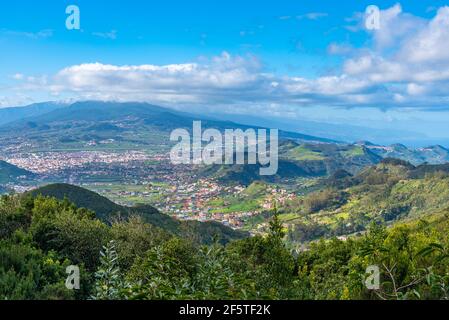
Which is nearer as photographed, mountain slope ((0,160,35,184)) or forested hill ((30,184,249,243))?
forested hill ((30,184,249,243))

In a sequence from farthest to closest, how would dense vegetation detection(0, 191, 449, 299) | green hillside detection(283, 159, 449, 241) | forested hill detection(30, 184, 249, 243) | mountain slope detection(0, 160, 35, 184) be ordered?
mountain slope detection(0, 160, 35, 184)
green hillside detection(283, 159, 449, 241)
forested hill detection(30, 184, 249, 243)
dense vegetation detection(0, 191, 449, 299)

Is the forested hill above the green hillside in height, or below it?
above

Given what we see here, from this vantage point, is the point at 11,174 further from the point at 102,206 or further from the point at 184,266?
the point at 184,266

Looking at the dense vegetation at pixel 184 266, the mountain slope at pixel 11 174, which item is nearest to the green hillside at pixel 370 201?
the dense vegetation at pixel 184 266

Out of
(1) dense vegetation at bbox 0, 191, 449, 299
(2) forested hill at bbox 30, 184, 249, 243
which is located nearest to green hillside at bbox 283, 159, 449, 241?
(2) forested hill at bbox 30, 184, 249, 243

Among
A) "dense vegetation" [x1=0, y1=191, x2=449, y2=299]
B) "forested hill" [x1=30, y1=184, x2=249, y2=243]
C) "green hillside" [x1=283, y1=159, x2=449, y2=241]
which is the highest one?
"dense vegetation" [x1=0, y1=191, x2=449, y2=299]

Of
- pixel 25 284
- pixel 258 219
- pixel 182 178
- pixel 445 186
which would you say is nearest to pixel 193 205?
pixel 258 219

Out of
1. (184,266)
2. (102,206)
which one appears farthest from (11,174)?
(184,266)

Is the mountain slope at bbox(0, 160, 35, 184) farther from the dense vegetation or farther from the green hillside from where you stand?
the dense vegetation
